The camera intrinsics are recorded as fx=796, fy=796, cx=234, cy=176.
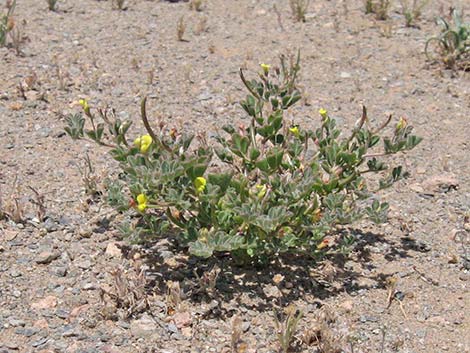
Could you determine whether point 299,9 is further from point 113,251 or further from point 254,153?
point 113,251

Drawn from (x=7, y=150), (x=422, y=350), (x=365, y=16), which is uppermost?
(x=365, y=16)

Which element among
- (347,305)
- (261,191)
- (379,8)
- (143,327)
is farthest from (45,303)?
(379,8)

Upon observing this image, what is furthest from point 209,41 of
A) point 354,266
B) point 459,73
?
point 354,266

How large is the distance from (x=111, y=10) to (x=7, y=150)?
2345 millimetres

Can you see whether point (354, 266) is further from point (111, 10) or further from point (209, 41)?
point (111, 10)

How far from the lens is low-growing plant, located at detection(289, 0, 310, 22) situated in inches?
256

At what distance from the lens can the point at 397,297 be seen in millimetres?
3691

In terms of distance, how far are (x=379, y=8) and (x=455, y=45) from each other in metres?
0.95

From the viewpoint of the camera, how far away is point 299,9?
21.3ft

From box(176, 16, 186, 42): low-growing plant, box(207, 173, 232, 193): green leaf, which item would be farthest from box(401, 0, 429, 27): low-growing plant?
box(207, 173, 232, 193): green leaf

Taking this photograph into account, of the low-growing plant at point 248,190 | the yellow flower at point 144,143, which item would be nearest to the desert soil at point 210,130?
the low-growing plant at point 248,190

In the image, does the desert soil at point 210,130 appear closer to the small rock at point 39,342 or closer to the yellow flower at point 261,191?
the small rock at point 39,342

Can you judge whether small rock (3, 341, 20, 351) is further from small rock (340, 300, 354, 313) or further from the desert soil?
small rock (340, 300, 354, 313)

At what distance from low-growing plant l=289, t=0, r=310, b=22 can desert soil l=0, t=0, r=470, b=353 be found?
3.5 inches
